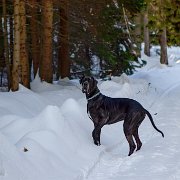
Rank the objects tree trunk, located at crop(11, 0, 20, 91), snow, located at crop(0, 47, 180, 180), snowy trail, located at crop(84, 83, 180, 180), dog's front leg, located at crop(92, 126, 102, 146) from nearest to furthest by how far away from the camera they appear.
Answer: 1. snow, located at crop(0, 47, 180, 180)
2. snowy trail, located at crop(84, 83, 180, 180)
3. dog's front leg, located at crop(92, 126, 102, 146)
4. tree trunk, located at crop(11, 0, 20, 91)

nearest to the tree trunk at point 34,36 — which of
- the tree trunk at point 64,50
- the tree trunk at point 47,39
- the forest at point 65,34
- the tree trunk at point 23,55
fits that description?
the forest at point 65,34

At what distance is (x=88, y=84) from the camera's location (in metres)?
8.34

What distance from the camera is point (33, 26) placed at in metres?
17.3

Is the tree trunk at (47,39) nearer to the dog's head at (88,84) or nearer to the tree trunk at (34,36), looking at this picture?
the tree trunk at (34,36)

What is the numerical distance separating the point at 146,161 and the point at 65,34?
11.5 metres

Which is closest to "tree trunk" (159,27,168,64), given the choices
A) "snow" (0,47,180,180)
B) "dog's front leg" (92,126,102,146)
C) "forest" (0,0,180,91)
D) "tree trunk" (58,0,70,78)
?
"forest" (0,0,180,91)

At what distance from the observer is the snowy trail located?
6774mm

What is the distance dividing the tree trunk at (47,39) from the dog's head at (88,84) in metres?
6.96

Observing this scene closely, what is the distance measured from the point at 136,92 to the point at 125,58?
8.59m

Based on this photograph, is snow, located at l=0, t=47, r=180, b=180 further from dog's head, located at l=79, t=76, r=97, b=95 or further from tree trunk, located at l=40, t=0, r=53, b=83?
tree trunk, located at l=40, t=0, r=53, b=83

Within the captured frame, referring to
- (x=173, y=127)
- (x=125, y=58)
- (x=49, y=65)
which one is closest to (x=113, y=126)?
(x=173, y=127)

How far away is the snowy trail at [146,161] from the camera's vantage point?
6774 mm

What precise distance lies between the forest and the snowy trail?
522 cm

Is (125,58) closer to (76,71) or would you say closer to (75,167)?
(76,71)
